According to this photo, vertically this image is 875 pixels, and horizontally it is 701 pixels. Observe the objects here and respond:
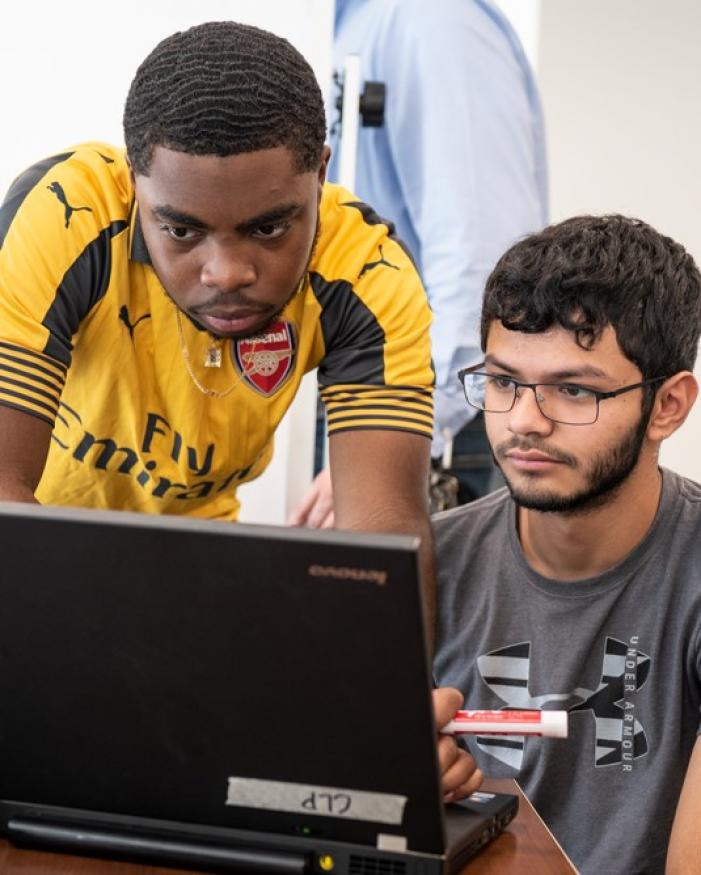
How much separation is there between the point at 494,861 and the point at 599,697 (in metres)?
0.46

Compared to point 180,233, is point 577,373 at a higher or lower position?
lower

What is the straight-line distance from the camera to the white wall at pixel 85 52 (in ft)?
8.20

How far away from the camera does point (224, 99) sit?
124cm

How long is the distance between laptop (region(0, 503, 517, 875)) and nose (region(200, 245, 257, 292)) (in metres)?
0.47

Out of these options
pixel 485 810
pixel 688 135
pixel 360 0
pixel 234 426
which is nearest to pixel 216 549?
pixel 485 810

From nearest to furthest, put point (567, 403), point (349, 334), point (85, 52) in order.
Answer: point (567, 403) < point (349, 334) < point (85, 52)

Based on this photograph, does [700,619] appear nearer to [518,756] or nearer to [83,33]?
[518,756]

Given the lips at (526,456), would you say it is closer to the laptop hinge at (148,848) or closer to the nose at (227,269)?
the nose at (227,269)

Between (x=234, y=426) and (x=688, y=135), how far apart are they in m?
3.23

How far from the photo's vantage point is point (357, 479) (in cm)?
152

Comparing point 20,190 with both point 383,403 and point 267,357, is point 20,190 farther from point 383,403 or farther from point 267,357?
point 383,403

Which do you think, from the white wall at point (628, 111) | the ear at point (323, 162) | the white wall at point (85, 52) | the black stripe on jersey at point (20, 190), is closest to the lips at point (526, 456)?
the ear at point (323, 162)

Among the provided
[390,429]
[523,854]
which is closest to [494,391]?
[390,429]

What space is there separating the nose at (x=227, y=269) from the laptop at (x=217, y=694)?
47 centimetres
